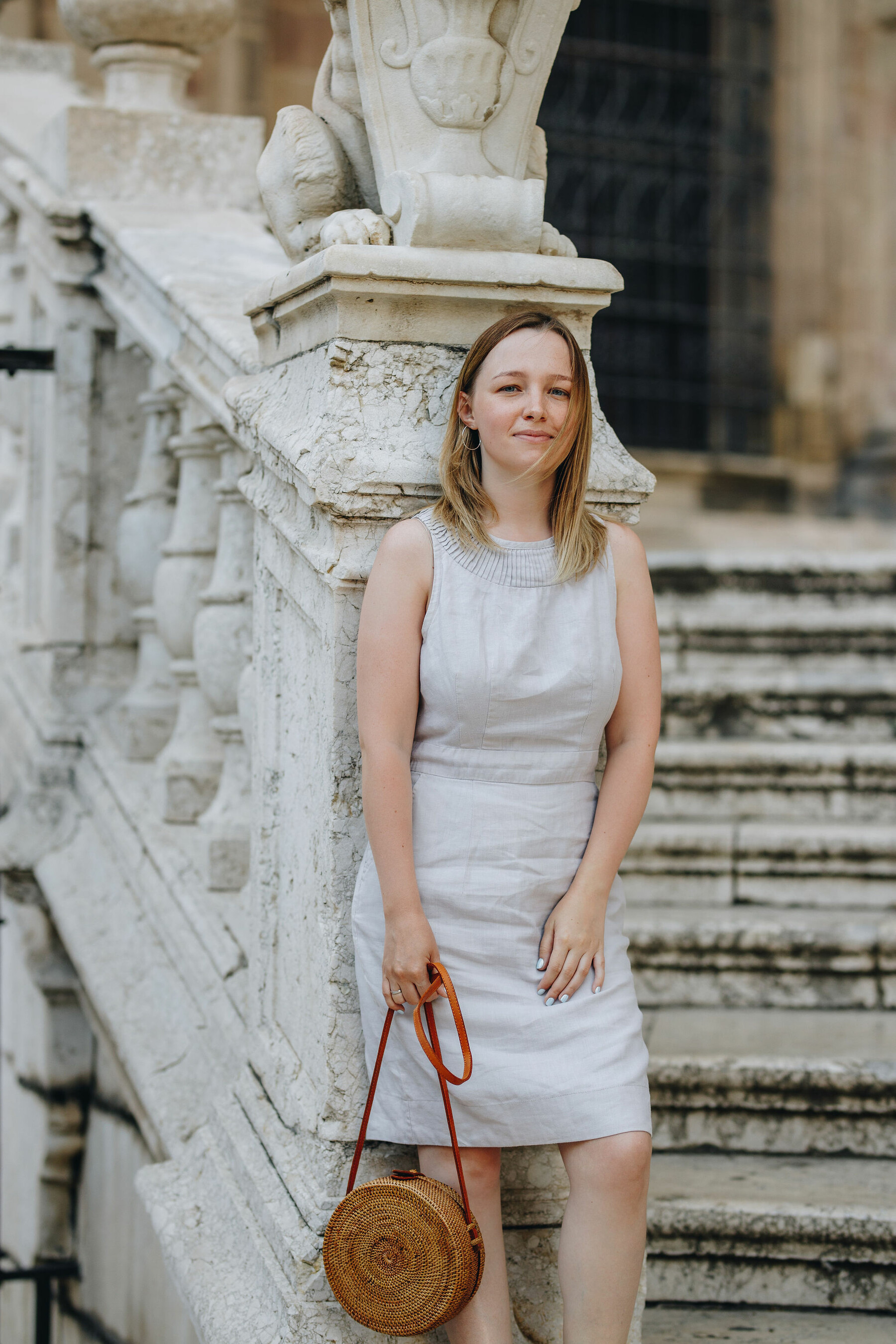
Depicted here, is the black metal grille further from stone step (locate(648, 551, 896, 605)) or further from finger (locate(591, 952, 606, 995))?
finger (locate(591, 952, 606, 995))

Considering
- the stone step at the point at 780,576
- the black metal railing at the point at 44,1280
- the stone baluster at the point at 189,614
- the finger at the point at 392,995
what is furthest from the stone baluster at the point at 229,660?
the stone step at the point at 780,576

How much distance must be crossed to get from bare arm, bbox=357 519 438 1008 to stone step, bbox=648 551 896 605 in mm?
2626

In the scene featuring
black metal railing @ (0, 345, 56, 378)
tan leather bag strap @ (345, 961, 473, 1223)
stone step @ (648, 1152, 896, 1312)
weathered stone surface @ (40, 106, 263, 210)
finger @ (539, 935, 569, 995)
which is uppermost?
weathered stone surface @ (40, 106, 263, 210)

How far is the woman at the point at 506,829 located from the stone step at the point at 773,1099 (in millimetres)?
806

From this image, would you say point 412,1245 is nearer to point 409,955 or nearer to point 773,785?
point 409,955

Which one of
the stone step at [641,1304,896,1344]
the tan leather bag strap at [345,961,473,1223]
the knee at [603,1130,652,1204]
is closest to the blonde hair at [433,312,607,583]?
the tan leather bag strap at [345,961,473,1223]

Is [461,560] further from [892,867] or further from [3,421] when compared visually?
[3,421]

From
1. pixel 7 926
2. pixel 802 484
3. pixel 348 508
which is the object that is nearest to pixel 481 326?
pixel 348 508

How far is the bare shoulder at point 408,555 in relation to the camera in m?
1.81

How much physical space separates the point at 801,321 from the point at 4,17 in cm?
573

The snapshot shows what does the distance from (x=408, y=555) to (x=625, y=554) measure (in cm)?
29

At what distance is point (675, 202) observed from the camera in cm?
1020

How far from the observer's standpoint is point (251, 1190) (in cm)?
210

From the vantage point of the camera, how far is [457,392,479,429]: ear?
1879 mm
